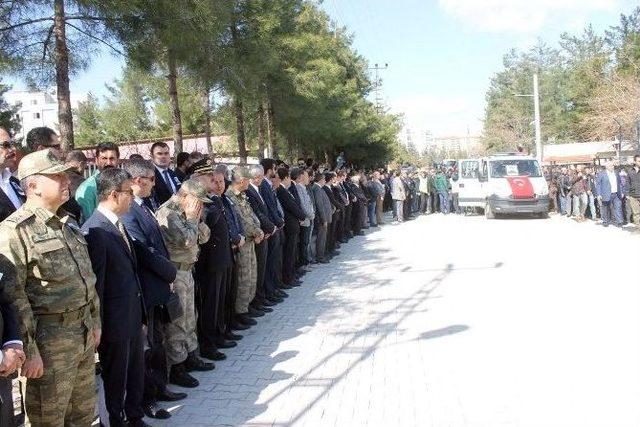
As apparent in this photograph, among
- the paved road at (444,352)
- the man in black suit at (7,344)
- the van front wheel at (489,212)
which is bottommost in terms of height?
the paved road at (444,352)

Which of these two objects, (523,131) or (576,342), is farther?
(523,131)

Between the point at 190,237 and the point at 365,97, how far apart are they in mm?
26963

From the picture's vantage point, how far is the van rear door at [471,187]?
19.9 m

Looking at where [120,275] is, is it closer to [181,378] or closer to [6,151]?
[6,151]

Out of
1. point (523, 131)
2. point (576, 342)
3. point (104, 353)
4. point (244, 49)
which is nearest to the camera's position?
point (104, 353)

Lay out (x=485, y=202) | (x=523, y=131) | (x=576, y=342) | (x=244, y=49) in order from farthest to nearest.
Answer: (x=523, y=131) < (x=485, y=202) < (x=244, y=49) < (x=576, y=342)

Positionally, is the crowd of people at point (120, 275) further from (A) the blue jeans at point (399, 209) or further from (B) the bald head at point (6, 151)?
(A) the blue jeans at point (399, 209)

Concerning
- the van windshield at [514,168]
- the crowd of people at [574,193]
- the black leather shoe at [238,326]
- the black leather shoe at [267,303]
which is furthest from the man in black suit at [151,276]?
the van windshield at [514,168]

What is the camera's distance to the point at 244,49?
495 inches

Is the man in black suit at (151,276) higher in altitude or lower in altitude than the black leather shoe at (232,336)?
higher

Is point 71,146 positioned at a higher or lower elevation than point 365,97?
lower

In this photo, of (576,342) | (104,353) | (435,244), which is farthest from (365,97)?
(104,353)

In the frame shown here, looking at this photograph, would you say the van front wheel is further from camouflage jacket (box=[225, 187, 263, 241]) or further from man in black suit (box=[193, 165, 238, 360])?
man in black suit (box=[193, 165, 238, 360])

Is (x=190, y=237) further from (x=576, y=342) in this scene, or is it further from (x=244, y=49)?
(x=244, y=49)
